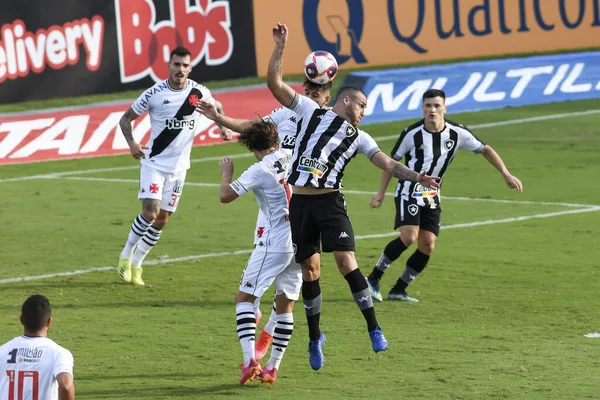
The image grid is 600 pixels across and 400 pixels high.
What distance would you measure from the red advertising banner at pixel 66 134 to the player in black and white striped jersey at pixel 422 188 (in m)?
11.5

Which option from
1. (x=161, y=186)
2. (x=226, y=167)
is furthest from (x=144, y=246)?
(x=226, y=167)

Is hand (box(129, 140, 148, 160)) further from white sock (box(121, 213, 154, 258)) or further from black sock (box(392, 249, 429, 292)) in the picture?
black sock (box(392, 249, 429, 292))

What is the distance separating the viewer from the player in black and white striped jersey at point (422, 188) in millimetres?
12602

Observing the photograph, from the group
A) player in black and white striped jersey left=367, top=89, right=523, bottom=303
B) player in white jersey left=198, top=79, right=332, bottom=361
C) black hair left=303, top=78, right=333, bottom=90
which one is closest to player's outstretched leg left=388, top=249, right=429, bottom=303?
player in black and white striped jersey left=367, top=89, right=523, bottom=303

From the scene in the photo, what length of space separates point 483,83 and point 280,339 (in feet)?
66.2

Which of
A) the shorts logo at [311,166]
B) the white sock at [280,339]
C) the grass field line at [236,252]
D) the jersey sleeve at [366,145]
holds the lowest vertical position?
the grass field line at [236,252]

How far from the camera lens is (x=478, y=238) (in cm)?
1605

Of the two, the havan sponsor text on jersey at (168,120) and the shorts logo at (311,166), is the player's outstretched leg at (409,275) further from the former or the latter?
the shorts logo at (311,166)

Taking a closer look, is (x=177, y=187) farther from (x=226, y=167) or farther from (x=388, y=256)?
(x=226, y=167)

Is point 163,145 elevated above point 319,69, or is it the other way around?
point 319,69

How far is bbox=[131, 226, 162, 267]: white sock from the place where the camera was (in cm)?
1348

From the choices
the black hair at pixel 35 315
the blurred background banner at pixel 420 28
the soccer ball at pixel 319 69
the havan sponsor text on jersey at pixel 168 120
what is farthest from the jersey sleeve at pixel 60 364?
the blurred background banner at pixel 420 28

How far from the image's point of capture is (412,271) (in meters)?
12.6

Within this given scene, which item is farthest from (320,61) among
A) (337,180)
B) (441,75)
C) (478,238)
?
(441,75)
